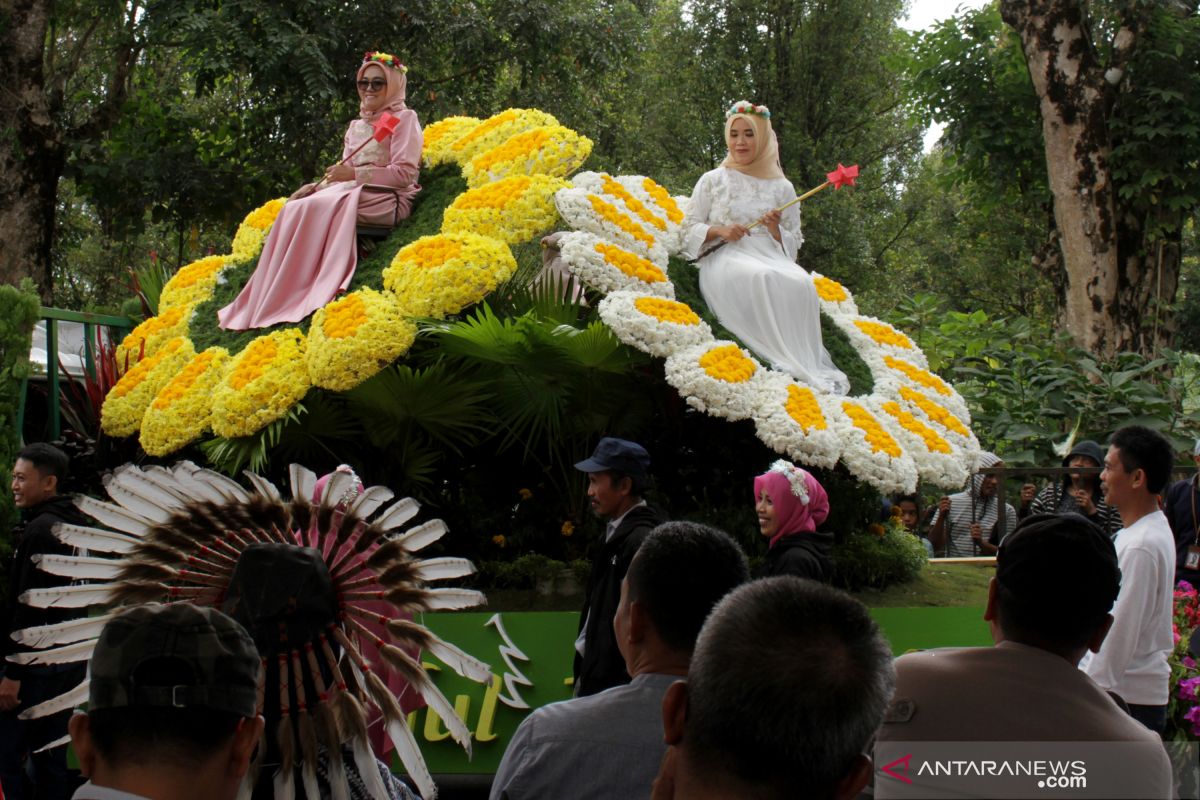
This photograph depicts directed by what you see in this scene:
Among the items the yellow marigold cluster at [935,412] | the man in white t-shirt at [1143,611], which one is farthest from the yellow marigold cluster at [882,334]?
the man in white t-shirt at [1143,611]

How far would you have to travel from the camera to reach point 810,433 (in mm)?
7715

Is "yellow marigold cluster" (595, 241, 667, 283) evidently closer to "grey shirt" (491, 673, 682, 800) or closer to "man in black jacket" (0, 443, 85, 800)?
"man in black jacket" (0, 443, 85, 800)

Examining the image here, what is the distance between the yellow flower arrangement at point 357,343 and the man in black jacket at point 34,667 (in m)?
1.86

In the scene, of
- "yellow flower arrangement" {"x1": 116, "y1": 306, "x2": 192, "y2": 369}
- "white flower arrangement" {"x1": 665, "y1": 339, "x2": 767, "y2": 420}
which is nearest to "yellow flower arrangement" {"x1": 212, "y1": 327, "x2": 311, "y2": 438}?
"yellow flower arrangement" {"x1": 116, "y1": 306, "x2": 192, "y2": 369}

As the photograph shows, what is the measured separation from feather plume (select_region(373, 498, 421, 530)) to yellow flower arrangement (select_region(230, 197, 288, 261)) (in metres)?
7.37

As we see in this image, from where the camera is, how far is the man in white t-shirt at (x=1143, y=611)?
4.12m

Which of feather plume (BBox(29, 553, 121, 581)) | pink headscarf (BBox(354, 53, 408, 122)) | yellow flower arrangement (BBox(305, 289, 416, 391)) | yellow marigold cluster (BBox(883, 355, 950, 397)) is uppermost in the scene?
pink headscarf (BBox(354, 53, 408, 122))

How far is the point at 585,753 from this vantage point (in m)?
2.56

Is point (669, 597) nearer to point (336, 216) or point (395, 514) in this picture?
point (395, 514)

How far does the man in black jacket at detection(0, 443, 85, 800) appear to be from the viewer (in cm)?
579

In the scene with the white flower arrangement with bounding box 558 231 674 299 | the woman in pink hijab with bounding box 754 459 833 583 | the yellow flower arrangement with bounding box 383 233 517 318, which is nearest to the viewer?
the woman in pink hijab with bounding box 754 459 833 583

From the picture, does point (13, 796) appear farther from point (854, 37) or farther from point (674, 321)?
point (854, 37)

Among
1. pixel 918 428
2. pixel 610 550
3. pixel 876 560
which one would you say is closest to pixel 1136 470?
pixel 610 550

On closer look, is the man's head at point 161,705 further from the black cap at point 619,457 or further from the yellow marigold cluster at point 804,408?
the yellow marigold cluster at point 804,408
